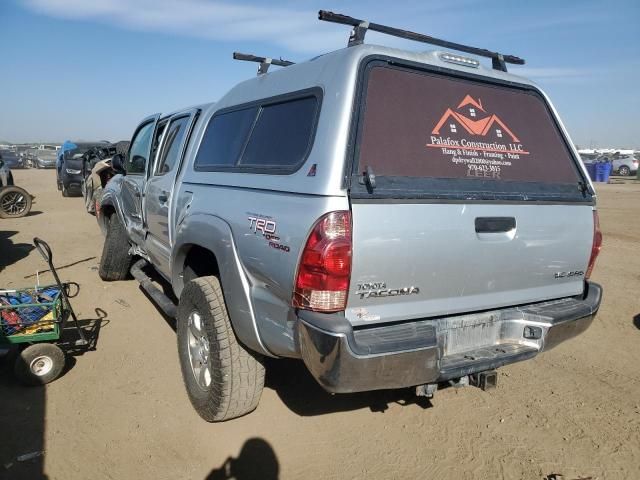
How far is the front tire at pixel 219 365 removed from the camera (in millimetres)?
2857

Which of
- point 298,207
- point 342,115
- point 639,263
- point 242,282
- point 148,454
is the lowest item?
point 148,454

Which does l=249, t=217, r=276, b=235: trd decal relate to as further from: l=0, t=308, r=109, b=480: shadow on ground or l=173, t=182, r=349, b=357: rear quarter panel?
l=0, t=308, r=109, b=480: shadow on ground

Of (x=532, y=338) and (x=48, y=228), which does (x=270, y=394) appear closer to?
(x=532, y=338)

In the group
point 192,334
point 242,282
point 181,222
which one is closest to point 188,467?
point 192,334

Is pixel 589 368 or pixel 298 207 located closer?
pixel 298 207

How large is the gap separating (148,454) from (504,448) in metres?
2.08

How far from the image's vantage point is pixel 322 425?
125 inches

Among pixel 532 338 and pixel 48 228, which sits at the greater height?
pixel 532 338

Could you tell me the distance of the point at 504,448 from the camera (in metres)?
2.93

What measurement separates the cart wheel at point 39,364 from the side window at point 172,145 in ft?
5.43

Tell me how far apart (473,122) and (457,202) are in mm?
598

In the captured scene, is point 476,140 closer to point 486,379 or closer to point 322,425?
point 486,379

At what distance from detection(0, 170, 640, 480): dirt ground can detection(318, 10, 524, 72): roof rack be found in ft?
7.51

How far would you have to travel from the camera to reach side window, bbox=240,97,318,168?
8.32 ft
